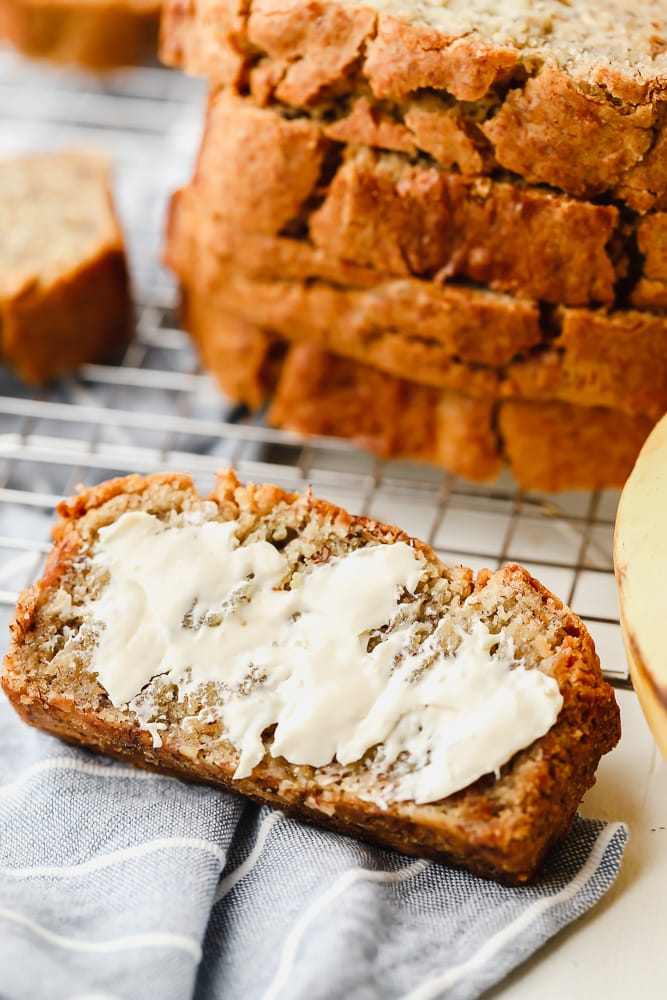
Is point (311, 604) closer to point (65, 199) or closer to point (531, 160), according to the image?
point (531, 160)

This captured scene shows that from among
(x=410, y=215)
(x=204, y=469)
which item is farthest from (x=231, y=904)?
(x=410, y=215)

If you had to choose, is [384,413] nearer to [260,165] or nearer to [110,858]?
[260,165]

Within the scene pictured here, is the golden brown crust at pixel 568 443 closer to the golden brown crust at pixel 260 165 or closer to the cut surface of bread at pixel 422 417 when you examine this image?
the cut surface of bread at pixel 422 417

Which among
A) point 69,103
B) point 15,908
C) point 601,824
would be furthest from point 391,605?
point 69,103

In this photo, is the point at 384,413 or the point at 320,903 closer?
the point at 320,903

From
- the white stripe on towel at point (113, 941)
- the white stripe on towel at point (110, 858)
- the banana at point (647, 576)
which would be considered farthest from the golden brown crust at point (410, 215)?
the white stripe on towel at point (113, 941)

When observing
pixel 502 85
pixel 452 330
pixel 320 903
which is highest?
pixel 502 85
